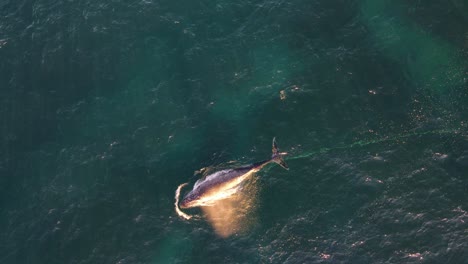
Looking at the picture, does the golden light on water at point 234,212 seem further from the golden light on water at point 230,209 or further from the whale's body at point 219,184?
the whale's body at point 219,184

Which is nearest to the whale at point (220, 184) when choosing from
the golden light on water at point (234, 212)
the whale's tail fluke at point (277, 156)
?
the whale's tail fluke at point (277, 156)

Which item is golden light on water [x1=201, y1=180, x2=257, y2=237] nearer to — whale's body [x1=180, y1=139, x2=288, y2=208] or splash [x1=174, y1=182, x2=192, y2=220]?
whale's body [x1=180, y1=139, x2=288, y2=208]

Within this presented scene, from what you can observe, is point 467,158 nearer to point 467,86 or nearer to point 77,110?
point 467,86

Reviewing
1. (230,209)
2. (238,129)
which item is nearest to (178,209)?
(230,209)

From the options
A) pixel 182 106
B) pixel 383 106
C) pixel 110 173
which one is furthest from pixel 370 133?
pixel 110 173

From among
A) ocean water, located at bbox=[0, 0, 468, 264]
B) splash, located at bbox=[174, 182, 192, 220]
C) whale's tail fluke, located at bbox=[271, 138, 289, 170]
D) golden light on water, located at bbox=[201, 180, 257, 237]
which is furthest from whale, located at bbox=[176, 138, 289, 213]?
ocean water, located at bbox=[0, 0, 468, 264]

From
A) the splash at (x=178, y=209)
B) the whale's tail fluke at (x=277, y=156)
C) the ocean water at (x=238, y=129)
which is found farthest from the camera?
the whale's tail fluke at (x=277, y=156)

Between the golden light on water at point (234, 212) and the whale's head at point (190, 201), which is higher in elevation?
the whale's head at point (190, 201)
